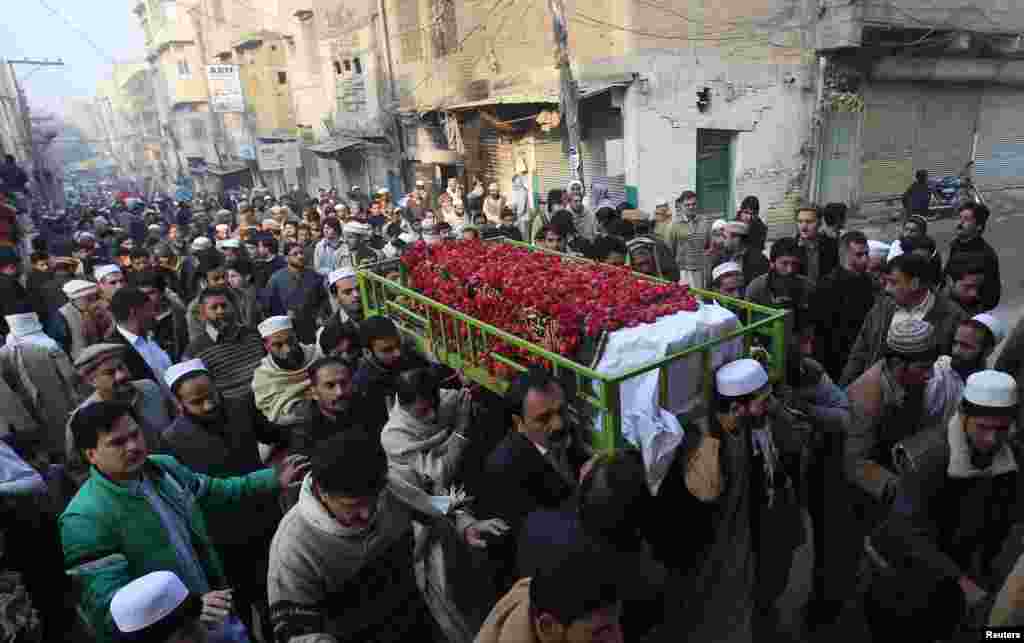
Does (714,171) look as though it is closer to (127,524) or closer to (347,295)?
(347,295)

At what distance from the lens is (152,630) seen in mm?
1812

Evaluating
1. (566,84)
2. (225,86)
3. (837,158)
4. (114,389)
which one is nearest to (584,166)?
(566,84)

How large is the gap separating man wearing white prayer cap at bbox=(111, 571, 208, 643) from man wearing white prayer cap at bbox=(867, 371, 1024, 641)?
2585mm

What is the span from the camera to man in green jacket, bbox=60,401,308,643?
2.17m

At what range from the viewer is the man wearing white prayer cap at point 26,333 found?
4355mm

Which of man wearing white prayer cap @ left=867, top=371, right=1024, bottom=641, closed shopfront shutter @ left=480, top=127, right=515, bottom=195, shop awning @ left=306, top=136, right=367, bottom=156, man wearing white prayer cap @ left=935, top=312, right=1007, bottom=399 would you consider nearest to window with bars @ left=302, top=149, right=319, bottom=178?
shop awning @ left=306, top=136, right=367, bottom=156

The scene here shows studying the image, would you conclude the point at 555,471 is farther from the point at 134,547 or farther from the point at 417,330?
the point at 417,330

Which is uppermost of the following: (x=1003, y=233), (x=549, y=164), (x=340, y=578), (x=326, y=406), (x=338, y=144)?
(x=338, y=144)

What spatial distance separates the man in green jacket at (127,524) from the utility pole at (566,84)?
33.2 feet

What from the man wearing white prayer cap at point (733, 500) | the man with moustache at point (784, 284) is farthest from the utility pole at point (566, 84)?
the man wearing white prayer cap at point (733, 500)

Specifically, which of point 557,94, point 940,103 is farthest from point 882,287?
point 940,103

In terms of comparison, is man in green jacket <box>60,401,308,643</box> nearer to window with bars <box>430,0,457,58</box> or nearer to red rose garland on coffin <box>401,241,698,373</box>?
red rose garland on coffin <box>401,241,698,373</box>

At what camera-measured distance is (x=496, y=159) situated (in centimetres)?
1708

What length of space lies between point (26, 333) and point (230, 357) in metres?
1.49
